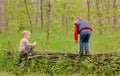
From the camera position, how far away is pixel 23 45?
33.2 feet

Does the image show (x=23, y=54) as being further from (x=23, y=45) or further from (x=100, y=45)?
(x=100, y=45)

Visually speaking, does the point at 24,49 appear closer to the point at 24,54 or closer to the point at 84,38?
the point at 24,54

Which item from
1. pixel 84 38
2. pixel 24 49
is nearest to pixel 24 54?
pixel 24 49

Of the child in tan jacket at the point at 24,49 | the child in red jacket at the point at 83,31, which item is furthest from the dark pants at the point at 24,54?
the child in red jacket at the point at 83,31

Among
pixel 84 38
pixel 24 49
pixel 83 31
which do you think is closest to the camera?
pixel 24 49

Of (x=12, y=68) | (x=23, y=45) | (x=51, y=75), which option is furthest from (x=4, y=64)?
(x=51, y=75)

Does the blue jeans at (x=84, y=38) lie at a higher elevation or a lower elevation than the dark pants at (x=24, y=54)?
higher

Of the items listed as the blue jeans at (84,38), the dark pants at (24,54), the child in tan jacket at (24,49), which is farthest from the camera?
the blue jeans at (84,38)

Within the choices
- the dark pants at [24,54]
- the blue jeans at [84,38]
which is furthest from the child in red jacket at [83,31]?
the dark pants at [24,54]

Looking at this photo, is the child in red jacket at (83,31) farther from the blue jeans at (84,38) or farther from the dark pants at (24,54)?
the dark pants at (24,54)

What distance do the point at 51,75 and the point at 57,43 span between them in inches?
280

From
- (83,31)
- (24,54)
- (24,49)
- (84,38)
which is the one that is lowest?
(24,54)

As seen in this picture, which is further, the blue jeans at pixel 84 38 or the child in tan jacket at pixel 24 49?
the blue jeans at pixel 84 38

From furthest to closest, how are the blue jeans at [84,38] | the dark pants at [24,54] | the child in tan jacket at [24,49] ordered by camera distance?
the blue jeans at [84,38] → the dark pants at [24,54] → the child in tan jacket at [24,49]
